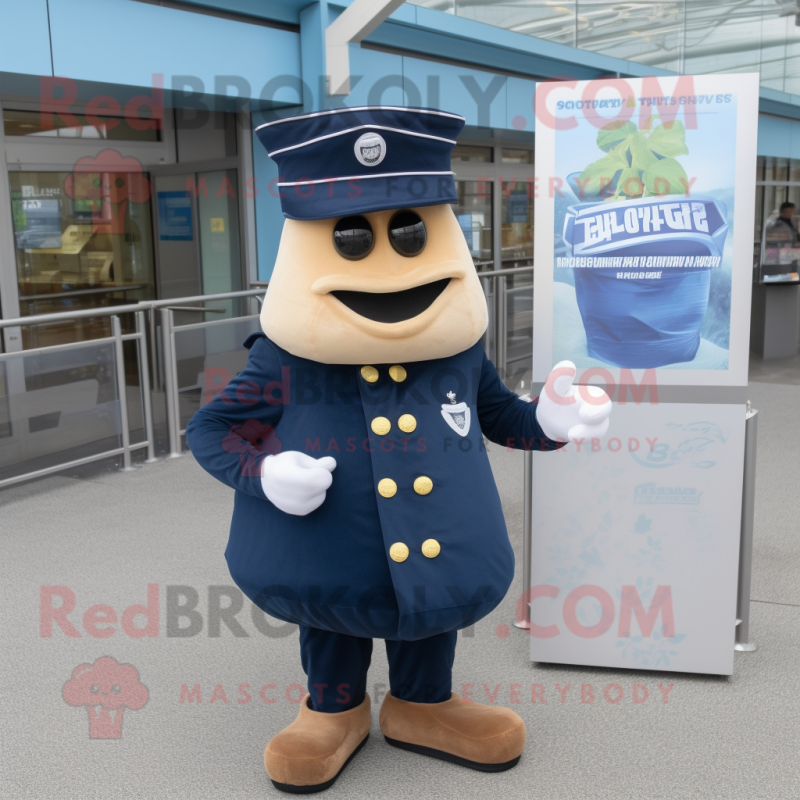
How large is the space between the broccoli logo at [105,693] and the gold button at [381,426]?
4.03ft

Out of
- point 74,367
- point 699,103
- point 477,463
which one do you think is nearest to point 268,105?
point 74,367

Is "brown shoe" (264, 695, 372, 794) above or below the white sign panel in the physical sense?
below

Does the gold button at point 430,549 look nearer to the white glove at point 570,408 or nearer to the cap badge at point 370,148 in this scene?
the white glove at point 570,408

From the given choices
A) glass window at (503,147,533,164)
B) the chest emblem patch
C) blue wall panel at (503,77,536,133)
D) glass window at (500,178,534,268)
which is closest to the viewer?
the chest emblem patch

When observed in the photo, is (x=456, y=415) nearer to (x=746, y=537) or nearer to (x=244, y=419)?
(x=244, y=419)

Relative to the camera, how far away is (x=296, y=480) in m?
1.90

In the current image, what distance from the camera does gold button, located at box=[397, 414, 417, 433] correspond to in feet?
6.73

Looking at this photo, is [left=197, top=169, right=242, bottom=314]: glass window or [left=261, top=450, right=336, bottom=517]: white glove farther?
[left=197, top=169, right=242, bottom=314]: glass window

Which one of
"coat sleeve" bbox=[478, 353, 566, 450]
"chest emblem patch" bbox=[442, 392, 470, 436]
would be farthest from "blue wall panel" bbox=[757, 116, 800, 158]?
"chest emblem patch" bbox=[442, 392, 470, 436]

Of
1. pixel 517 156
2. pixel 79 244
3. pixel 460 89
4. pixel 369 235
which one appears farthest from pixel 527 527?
pixel 517 156

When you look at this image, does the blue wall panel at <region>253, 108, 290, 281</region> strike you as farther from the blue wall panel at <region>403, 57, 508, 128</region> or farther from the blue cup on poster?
the blue cup on poster

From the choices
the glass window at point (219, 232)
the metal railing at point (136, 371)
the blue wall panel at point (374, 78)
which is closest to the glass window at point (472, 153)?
the blue wall panel at point (374, 78)

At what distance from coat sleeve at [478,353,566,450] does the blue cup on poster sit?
0.44 meters

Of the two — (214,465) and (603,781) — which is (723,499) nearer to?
(603,781)
